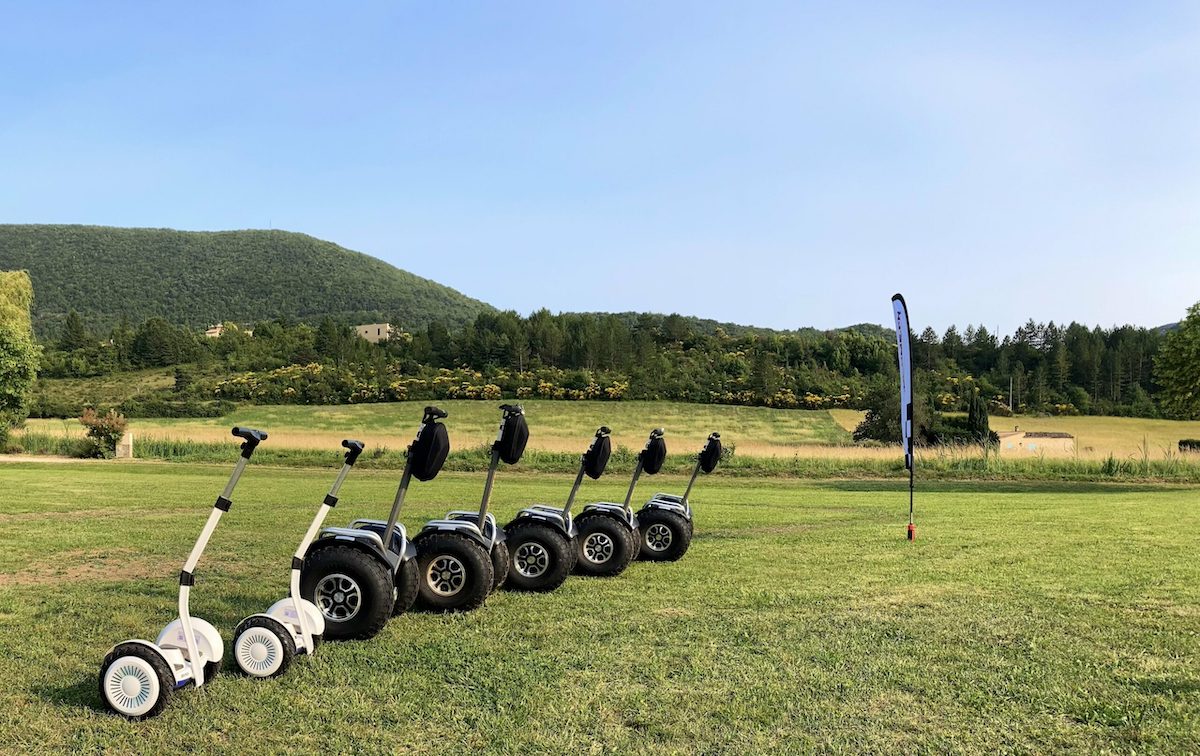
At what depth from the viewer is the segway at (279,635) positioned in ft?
18.4

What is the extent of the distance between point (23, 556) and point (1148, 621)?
12.8 meters

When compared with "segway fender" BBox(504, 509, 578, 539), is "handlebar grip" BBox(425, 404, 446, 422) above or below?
above

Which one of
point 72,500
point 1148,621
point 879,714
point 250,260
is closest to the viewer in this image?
point 879,714

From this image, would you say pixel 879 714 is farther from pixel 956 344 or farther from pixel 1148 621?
pixel 956 344

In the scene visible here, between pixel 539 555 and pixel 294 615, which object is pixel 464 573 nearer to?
pixel 539 555

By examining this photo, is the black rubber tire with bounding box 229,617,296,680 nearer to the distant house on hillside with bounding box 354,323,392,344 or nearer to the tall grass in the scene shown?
the tall grass

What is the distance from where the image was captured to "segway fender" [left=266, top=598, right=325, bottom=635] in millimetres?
5938

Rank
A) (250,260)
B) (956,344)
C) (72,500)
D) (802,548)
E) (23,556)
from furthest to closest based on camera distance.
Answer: (250,260)
(956,344)
(72,500)
(802,548)
(23,556)

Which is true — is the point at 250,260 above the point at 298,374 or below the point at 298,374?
above

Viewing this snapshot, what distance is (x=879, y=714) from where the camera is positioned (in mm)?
4883

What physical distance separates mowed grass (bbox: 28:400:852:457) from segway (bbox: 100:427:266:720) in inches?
2083

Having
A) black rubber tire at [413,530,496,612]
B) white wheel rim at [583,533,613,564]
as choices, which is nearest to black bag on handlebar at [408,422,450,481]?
black rubber tire at [413,530,496,612]

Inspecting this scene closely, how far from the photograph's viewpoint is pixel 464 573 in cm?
753

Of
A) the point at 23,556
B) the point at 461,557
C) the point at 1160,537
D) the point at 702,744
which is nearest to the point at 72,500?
the point at 23,556
